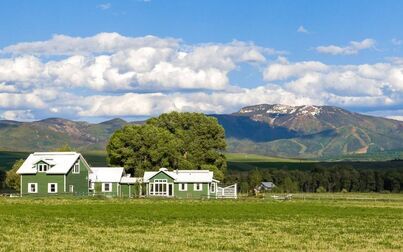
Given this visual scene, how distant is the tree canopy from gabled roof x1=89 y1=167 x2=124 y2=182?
4.36m

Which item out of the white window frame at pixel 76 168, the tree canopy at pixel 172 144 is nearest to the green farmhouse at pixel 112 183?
the white window frame at pixel 76 168

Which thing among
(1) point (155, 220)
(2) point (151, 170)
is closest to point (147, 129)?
(2) point (151, 170)

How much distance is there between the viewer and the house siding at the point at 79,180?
332 feet

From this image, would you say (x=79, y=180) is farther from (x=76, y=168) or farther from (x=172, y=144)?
(x=172, y=144)

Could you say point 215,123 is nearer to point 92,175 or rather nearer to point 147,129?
point 147,129

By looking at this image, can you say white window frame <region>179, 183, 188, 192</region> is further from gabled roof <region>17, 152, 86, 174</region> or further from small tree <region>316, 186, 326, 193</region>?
small tree <region>316, 186, 326, 193</region>

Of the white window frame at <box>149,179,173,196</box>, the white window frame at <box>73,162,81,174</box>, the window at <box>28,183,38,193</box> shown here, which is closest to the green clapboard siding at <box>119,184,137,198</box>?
the white window frame at <box>149,179,173,196</box>

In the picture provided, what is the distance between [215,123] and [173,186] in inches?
539

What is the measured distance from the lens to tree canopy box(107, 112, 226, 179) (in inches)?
4373

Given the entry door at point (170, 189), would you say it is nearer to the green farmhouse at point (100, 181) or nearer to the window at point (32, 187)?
the green farmhouse at point (100, 181)

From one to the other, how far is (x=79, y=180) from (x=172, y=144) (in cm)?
1565

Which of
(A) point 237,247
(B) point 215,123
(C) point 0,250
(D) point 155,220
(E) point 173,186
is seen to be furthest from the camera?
(B) point 215,123

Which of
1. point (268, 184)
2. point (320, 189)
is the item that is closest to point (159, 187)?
point (268, 184)

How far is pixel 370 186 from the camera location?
172750mm
